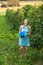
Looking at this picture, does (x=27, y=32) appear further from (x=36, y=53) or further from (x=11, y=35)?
(x=11, y=35)

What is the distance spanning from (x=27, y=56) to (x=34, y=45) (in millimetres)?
1047

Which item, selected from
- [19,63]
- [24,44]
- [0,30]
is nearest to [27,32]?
[24,44]

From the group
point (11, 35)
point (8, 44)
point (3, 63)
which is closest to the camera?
point (3, 63)

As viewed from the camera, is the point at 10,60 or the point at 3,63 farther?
the point at 10,60

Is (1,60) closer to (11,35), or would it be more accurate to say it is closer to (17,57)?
(17,57)

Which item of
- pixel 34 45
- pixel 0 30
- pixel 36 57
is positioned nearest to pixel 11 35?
pixel 0 30

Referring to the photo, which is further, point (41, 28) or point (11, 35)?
point (11, 35)

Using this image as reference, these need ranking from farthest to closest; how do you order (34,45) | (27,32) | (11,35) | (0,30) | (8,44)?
(0,30) → (11,35) → (8,44) → (34,45) → (27,32)

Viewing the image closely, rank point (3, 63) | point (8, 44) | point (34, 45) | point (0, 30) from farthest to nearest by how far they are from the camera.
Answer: point (0, 30) → point (8, 44) → point (34, 45) → point (3, 63)

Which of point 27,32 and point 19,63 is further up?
point 27,32

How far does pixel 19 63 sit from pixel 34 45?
1.75 metres

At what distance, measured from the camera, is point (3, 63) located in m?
9.99

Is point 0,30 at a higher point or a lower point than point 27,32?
lower

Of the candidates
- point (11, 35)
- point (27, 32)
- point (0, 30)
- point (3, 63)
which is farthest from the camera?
point (0, 30)
